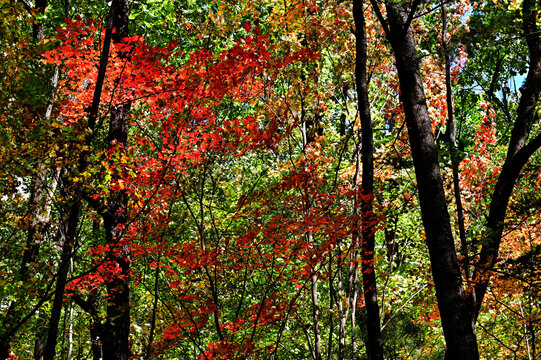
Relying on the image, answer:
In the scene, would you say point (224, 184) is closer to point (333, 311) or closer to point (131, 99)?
point (131, 99)

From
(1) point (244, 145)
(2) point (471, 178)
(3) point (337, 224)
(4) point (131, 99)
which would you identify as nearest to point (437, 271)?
(3) point (337, 224)

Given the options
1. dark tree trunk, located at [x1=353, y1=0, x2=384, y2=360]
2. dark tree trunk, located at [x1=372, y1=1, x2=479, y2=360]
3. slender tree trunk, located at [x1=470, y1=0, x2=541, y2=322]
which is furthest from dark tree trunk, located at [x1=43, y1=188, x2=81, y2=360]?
slender tree trunk, located at [x1=470, y1=0, x2=541, y2=322]

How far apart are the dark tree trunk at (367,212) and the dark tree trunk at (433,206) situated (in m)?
1.34

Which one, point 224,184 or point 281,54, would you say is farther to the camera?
point 224,184

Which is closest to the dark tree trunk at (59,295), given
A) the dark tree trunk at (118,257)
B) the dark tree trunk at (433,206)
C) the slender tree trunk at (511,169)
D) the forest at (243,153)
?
the forest at (243,153)

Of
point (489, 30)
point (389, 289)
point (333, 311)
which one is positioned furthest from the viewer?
point (389, 289)

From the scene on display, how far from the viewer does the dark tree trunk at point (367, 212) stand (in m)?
5.05

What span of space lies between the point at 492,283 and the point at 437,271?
5698 mm

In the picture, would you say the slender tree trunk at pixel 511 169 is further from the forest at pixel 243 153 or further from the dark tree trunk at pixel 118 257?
the dark tree trunk at pixel 118 257

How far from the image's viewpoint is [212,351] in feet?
18.2

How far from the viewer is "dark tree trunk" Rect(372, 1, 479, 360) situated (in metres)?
3.36

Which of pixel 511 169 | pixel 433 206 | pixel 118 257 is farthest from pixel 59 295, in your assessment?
pixel 511 169

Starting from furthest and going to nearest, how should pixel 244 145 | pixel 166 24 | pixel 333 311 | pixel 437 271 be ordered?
pixel 166 24 < pixel 244 145 < pixel 333 311 < pixel 437 271

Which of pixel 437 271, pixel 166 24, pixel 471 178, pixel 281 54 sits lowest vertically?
pixel 437 271
